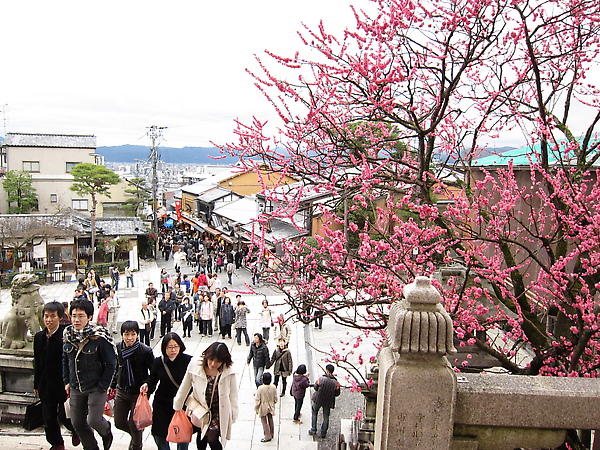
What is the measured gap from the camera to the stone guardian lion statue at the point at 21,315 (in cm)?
614

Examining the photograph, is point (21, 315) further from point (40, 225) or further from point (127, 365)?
point (40, 225)

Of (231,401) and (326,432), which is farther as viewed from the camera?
(326,432)

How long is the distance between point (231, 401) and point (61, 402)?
2056mm

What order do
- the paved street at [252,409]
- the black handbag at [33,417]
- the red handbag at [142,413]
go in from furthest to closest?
1. the paved street at [252,409]
2. the black handbag at [33,417]
3. the red handbag at [142,413]

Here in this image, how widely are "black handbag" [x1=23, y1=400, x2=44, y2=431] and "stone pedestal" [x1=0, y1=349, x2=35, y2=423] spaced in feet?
1.70

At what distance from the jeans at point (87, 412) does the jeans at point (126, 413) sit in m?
0.24

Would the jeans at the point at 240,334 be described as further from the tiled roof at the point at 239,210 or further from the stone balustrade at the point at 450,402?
the tiled roof at the point at 239,210

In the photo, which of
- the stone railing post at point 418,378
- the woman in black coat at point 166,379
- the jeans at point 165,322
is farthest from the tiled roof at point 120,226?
the stone railing post at point 418,378

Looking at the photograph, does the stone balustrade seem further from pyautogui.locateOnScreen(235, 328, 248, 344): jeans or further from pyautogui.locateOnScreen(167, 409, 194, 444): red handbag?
pyautogui.locateOnScreen(235, 328, 248, 344): jeans

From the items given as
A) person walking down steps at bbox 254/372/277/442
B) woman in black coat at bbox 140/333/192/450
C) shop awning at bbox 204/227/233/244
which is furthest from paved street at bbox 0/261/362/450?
shop awning at bbox 204/227/233/244

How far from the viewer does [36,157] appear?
42.5m

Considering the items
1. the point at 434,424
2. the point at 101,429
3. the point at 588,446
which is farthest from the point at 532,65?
the point at 101,429

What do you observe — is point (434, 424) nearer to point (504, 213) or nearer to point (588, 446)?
point (588, 446)

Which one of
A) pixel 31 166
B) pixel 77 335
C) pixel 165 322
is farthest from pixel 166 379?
pixel 31 166
